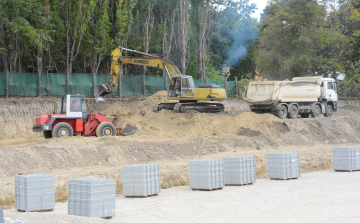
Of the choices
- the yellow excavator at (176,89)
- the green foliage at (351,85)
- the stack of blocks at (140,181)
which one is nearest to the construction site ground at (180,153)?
the stack of blocks at (140,181)

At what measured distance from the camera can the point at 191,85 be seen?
25.5 m

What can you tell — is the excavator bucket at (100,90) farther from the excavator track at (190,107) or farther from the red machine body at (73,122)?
the excavator track at (190,107)

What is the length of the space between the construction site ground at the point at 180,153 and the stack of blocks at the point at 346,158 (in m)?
0.50

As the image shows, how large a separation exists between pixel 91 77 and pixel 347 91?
Result: 25032mm

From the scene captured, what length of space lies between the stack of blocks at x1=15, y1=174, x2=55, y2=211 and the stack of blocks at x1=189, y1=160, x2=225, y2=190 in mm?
4269

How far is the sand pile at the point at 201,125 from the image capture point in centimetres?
2298

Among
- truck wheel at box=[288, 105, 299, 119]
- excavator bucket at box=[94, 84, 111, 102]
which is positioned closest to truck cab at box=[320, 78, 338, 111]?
truck wheel at box=[288, 105, 299, 119]

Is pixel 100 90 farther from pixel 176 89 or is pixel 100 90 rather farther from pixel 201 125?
pixel 201 125

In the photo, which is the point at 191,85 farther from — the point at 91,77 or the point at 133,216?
the point at 133,216

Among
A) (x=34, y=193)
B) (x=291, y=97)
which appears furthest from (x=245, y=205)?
(x=291, y=97)

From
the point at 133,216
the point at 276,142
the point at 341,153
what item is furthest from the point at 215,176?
the point at 276,142

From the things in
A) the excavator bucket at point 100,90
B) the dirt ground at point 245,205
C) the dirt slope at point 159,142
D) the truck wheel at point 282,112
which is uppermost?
the excavator bucket at point 100,90

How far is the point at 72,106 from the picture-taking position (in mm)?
19844

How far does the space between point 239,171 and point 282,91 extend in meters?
14.8
